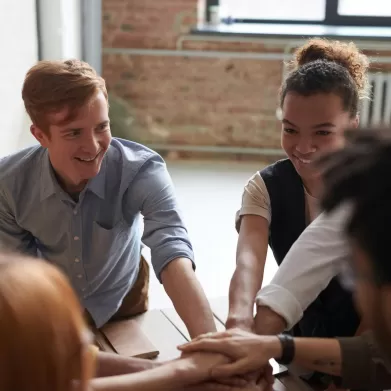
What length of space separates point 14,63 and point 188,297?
2253mm

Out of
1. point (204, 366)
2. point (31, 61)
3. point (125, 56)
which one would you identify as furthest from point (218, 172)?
point (204, 366)

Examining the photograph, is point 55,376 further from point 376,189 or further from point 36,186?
point 36,186

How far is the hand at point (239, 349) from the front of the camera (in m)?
1.36

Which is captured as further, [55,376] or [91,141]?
[91,141]

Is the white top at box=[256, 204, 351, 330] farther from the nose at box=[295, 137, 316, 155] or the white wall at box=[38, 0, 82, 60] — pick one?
the white wall at box=[38, 0, 82, 60]

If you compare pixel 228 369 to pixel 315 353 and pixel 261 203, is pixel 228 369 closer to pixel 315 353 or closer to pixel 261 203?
pixel 315 353

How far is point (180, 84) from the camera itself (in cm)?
487

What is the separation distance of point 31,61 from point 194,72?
1.42 meters

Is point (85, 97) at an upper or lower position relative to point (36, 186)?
upper

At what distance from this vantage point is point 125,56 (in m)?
4.88

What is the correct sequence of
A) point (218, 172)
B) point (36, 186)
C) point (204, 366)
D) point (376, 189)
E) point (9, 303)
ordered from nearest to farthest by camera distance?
point (9, 303) < point (376, 189) < point (204, 366) < point (36, 186) < point (218, 172)

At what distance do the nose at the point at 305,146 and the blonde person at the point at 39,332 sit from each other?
1.00m

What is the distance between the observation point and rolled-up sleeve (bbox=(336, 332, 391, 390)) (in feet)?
4.22

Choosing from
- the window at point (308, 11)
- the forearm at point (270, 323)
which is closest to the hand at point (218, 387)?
the forearm at point (270, 323)
